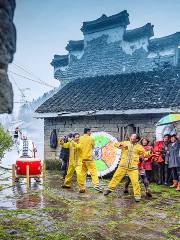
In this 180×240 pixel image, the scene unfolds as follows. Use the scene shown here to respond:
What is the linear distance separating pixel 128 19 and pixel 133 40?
168cm

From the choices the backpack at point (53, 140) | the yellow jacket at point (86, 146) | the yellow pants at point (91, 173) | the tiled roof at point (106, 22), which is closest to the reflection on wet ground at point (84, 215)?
the yellow pants at point (91, 173)

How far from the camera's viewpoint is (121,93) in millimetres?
14164

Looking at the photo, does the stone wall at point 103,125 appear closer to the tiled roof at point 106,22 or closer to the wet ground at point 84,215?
the wet ground at point 84,215

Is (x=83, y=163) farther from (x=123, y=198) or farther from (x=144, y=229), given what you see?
(x=144, y=229)

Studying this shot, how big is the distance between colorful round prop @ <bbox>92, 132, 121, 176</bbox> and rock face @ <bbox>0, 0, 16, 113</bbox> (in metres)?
8.93

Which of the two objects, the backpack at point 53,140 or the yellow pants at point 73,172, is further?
the backpack at point 53,140

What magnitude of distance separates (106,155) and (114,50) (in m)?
12.2

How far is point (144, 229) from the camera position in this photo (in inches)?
215

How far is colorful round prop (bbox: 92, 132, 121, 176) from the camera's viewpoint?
37.9 ft

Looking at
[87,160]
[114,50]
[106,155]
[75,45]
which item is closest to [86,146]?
[87,160]

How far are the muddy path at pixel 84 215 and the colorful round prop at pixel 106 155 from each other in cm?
253

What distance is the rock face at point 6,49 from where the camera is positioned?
285 cm

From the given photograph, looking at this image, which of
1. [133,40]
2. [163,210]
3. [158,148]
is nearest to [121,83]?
[158,148]

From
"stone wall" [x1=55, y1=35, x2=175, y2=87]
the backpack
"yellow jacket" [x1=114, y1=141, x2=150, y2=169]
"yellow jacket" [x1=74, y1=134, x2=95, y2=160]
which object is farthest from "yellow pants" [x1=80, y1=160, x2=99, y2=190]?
"stone wall" [x1=55, y1=35, x2=175, y2=87]
